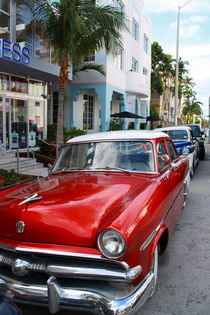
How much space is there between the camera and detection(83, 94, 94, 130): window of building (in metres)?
19.1

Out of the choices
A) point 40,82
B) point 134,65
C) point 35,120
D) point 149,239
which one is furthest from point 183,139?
point 134,65

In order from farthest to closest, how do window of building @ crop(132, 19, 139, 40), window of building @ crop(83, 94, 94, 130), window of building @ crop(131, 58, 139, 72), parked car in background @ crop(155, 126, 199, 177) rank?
window of building @ crop(131, 58, 139, 72) < window of building @ crop(132, 19, 139, 40) < window of building @ crop(83, 94, 94, 130) < parked car in background @ crop(155, 126, 199, 177)

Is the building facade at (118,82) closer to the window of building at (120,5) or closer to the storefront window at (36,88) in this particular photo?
the window of building at (120,5)

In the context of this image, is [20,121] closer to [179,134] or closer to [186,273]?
[179,134]

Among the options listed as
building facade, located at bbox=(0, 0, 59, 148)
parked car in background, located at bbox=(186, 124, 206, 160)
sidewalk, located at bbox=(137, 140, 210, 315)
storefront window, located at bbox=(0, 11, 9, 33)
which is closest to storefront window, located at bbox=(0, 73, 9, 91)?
building facade, located at bbox=(0, 0, 59, 148)

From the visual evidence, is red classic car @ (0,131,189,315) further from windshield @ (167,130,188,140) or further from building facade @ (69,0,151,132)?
building facade @ (69,0,151,132)

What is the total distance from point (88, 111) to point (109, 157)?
16.0 m

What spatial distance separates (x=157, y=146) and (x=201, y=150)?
11225mm

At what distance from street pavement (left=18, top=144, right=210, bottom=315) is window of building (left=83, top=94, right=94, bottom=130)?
45.8 ft

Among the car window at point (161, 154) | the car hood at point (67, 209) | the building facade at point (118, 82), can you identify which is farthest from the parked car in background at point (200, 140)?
the car hood at point (67, 209)

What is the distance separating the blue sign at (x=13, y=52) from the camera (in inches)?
357

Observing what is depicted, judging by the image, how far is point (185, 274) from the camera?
3.57m

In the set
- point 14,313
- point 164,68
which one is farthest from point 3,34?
point 164,68

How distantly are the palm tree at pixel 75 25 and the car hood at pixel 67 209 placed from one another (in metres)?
7.22
